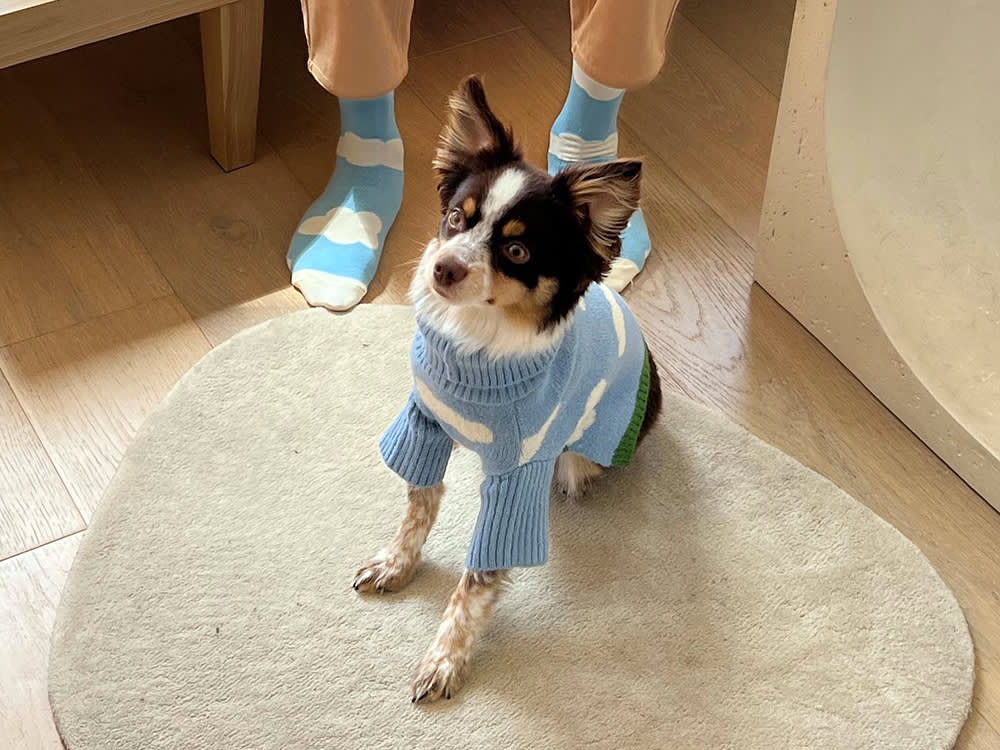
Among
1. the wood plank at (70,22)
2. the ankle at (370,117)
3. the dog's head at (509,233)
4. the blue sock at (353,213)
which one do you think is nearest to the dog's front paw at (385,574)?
the dog's head at (509,233)

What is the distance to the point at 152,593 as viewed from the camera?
4.81 feet

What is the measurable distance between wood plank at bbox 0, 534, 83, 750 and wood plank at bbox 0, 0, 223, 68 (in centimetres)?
64

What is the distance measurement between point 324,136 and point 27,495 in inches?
31.2

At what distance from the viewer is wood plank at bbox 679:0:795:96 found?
2262 millimetres

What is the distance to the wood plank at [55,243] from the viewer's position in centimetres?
179

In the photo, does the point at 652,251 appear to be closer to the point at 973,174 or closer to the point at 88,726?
the point at 973,174

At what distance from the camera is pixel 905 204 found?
1727 millimetres

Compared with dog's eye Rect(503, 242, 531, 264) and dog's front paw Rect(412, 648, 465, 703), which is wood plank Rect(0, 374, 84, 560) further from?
dog's eye Rect(503, 242, 531, 264)

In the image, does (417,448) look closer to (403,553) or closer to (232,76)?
(403,553)

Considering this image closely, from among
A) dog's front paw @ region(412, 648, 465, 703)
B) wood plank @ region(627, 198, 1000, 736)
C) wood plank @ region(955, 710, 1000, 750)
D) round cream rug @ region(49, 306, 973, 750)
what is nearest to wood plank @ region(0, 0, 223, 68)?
round cream rug @ region(49, 306, 973, 750)

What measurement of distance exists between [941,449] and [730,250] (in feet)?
1.50

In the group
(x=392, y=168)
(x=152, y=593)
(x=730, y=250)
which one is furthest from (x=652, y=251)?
(x=152, y=593)

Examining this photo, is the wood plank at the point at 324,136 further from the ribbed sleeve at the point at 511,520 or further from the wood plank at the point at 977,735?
the wood plank at the point at 977,735

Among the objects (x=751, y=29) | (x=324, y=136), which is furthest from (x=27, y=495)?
(x=751, y=29)
